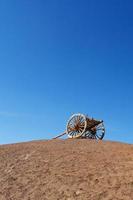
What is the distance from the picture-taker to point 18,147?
21.1 meters

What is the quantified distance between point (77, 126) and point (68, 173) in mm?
14078

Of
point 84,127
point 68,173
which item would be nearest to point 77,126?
point 84,127

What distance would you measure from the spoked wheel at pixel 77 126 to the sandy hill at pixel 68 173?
789cm

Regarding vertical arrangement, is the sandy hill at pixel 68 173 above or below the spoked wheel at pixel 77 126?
below

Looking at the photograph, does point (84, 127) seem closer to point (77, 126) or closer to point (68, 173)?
point (77, 126)

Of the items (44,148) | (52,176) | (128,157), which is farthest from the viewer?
(44,148)

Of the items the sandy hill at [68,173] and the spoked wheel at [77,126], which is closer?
the sandy hill at [68,173]

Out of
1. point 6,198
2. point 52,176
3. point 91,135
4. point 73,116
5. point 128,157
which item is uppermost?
point 73,116

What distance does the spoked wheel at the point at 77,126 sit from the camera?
2787 cm

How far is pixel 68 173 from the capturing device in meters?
14.4

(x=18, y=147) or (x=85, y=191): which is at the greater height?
(x=18, y=147)

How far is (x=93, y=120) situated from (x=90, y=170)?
1398 centimetres

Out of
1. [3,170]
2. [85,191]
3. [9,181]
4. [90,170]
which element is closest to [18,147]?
[3,170]

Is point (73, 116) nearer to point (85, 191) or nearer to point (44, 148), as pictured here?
point (44, 148)
